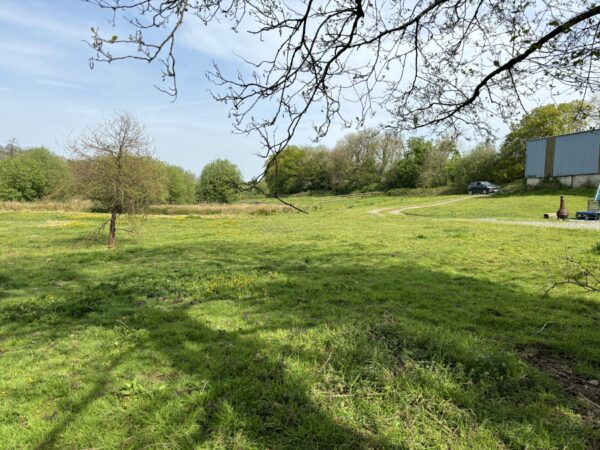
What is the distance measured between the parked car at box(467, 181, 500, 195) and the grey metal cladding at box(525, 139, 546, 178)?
4.94 m

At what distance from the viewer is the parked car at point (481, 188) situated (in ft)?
141

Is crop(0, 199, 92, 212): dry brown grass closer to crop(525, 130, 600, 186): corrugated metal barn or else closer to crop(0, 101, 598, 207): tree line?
crop(0, 101, 598, 207): tree line

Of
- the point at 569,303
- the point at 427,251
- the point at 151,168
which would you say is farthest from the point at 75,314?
the point at 151,168

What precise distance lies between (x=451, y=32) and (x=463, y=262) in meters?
6.31

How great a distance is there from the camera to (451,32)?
4930mm

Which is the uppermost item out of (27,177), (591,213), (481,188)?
(27,177)

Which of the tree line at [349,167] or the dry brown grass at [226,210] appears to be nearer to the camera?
the tree line at [349,167]

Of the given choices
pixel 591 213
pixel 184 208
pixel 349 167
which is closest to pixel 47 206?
pixel 184 208

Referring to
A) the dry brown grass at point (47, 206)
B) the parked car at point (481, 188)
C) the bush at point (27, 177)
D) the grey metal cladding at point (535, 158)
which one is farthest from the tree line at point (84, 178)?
the grey metal cladding at point (535, 158)

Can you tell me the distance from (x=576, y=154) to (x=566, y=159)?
1.08 meters

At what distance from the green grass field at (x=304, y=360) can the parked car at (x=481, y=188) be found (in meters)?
38.6

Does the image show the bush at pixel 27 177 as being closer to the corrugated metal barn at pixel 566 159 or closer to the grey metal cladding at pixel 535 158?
the grey metal cladding at pixel 535 158

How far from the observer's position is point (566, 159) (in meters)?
34.3

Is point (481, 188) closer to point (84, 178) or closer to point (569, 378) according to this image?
point (84, 178)
